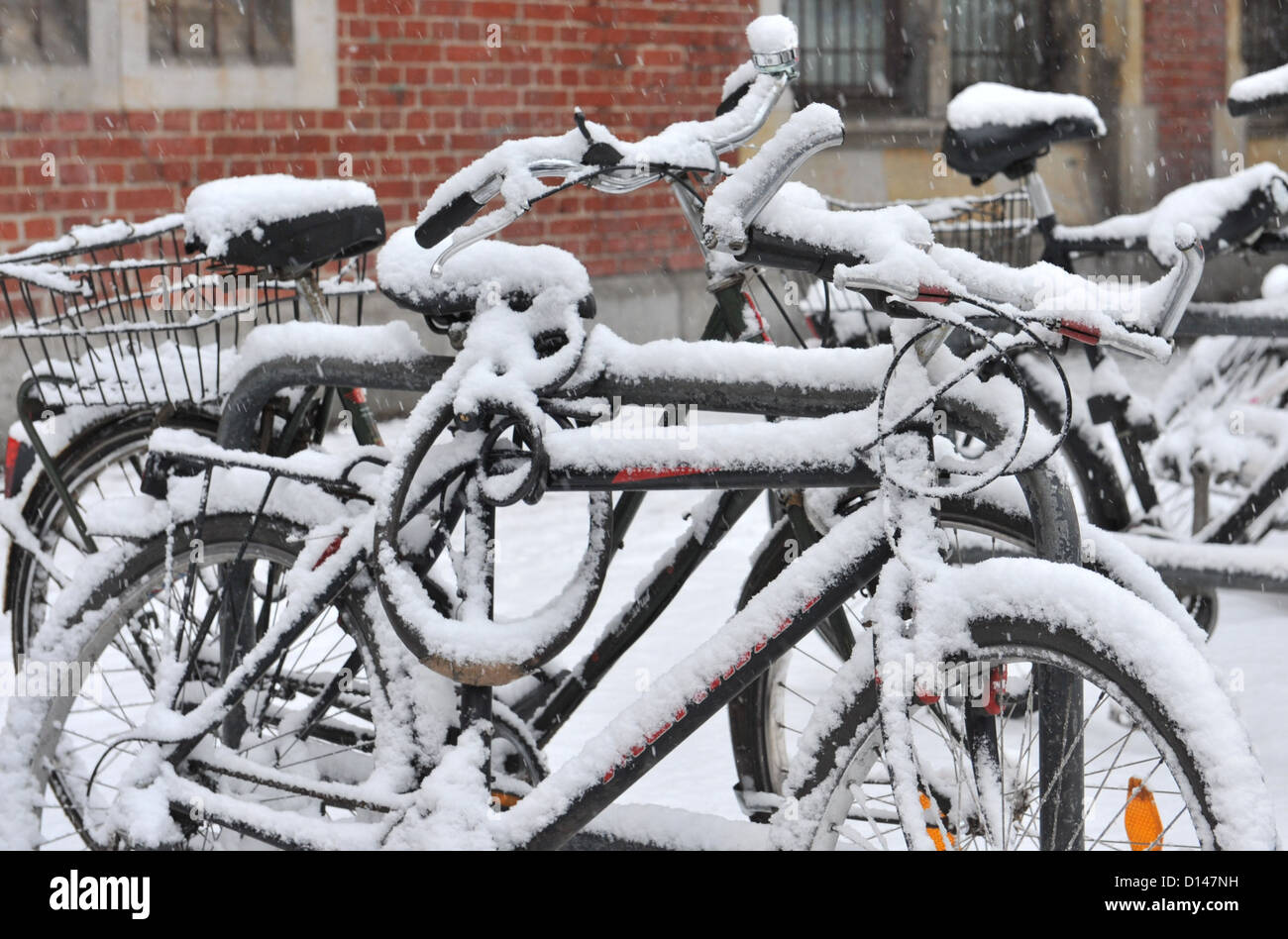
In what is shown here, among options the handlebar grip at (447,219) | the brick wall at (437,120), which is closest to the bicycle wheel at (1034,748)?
the handlebar grip at (447,219)

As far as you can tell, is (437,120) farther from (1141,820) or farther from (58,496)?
(1141,820)

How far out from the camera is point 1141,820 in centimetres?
207

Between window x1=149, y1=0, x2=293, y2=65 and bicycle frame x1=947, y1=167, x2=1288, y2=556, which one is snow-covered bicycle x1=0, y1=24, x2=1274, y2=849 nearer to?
bicycle frame x1=947, y1=167, x2=1288, y2=556

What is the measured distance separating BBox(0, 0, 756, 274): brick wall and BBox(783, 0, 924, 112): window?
1227 millimetres

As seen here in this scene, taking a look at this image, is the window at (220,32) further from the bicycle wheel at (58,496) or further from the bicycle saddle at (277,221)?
the bicycle saddle at (277,221)

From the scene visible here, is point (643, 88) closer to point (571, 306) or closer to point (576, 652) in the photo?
point (576, 652)

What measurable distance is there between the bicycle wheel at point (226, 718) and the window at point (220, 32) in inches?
167

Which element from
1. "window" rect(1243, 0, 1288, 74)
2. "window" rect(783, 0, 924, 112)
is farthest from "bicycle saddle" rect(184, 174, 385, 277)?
"window" rect(1243, 0, 1288, 74)

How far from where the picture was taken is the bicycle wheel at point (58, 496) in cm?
295

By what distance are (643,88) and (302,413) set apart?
5.58 m

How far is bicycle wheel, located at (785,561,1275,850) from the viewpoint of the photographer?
174 centimetres

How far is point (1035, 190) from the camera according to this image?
3.80 m

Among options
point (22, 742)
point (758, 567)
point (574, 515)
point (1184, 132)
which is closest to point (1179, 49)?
point (1184, 132)

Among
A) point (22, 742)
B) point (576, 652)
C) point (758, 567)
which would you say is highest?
point (758, 567)
